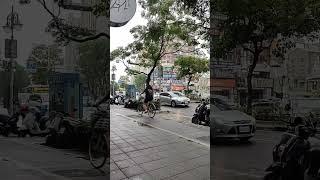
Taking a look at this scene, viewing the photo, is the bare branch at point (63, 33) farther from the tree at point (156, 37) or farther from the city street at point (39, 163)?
the city street at point (39, 163)

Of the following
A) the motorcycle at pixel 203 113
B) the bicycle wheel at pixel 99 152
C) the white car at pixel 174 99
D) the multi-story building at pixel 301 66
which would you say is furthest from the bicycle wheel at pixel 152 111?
the multi-story building at pixel 301 66

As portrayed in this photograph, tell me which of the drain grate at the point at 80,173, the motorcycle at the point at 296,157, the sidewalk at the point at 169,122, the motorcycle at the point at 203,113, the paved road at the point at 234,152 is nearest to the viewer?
the motorcycle at the point at 296,157

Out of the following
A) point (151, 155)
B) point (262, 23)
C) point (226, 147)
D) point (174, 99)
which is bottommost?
point (151, 155)

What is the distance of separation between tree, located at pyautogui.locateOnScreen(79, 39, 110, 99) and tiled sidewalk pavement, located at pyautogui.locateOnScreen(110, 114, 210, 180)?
0.35m

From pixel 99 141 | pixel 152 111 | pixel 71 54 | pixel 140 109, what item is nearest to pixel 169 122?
pixel 152 111

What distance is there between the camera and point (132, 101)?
4.68 metres

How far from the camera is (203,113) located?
14.6 ft

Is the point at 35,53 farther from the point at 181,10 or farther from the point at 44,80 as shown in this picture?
the point at 181,10

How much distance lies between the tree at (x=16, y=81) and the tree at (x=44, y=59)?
9 centimetres

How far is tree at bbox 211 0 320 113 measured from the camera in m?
4.02

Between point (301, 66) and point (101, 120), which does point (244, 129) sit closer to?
point (301, 66)

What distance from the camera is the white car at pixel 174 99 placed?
452 centimetres

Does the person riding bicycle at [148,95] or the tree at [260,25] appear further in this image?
the person riding bicycle at [148,95]

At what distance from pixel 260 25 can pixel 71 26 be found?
1.84 metres
